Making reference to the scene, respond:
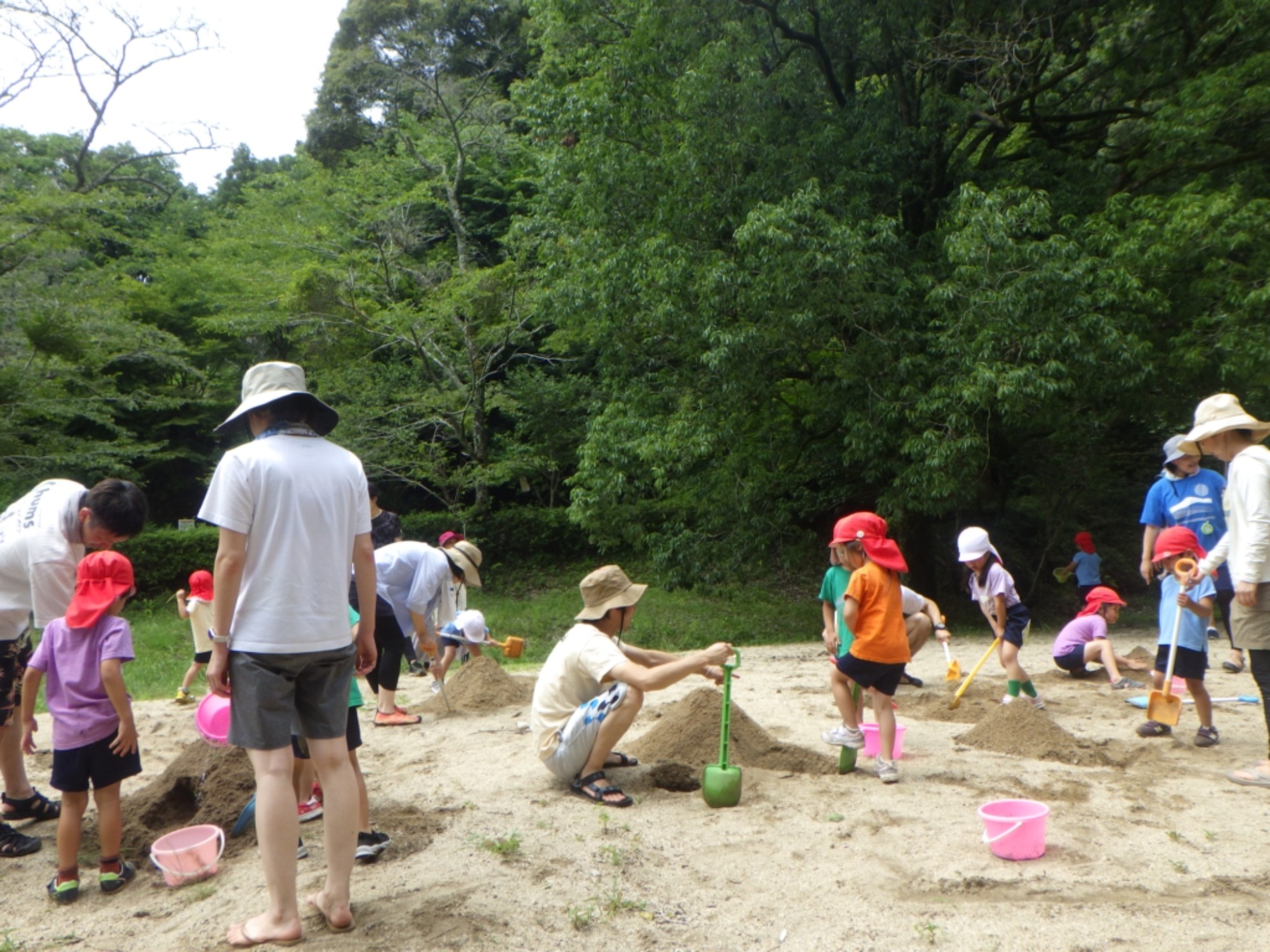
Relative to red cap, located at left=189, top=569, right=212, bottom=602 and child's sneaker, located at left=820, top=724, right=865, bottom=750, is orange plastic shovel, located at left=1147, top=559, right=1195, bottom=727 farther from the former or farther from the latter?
red cap, located at left=189, top=569, right=212, bottom=602

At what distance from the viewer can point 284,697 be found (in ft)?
10.4

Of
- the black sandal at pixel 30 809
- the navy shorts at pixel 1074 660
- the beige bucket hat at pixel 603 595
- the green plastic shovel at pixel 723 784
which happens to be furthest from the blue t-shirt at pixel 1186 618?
the black sandal at pixel 30 809

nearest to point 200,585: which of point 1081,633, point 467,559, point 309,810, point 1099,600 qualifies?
point 467,559

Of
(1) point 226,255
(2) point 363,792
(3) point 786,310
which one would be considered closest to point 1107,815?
(2) point 363,792

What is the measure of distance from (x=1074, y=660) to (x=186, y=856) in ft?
23.2

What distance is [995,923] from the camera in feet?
11.1

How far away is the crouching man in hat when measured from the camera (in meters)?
4.68

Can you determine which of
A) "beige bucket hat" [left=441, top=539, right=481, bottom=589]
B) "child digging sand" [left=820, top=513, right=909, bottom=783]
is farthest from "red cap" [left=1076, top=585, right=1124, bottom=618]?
"beige bucket hat" [left=441, top=539, right=481, bottom=589]

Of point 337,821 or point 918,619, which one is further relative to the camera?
point 918,619

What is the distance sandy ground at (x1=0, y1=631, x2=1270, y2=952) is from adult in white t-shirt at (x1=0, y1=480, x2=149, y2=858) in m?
0.78

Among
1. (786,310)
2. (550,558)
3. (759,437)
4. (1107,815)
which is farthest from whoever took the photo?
(550,558)

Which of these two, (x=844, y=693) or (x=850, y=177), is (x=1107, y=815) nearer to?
(x=844, y=693)

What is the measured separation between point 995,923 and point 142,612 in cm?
A: 1749

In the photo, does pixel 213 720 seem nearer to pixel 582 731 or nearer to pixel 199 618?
pixel 582 731
